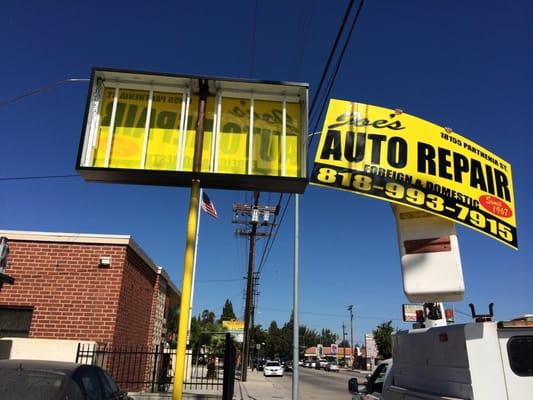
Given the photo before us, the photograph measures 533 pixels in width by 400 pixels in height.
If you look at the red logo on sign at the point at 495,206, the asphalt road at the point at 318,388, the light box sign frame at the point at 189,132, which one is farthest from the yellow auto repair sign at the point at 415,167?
the asphalt road at the point at 318,388

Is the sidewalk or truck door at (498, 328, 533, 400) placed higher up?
truck door at (498, 328, 533, 400)

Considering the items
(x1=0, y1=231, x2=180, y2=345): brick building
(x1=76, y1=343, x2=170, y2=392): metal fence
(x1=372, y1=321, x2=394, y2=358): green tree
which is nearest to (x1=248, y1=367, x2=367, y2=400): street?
(x1=76, y1=343, x2=170, y2=392): metal fence

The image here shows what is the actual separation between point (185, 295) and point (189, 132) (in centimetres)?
232

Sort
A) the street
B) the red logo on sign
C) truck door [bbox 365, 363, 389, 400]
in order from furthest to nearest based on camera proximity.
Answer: the street → truck door [bbox 365, 363, 389, 400] → the red logo on sign

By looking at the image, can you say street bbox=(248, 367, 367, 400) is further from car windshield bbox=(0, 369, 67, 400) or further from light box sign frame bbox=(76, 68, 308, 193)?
car windshield bbox=(0, 369, 67, 400)

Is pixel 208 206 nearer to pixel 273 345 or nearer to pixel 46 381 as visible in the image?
pixel 46 381

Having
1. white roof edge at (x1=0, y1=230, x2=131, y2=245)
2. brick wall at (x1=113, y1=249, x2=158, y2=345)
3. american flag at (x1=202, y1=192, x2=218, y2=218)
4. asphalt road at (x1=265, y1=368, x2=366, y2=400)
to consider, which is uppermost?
american flag at (x1=202, y1=192, x2=218, y2=218)

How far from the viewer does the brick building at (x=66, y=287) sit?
11484mm

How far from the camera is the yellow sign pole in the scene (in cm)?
526

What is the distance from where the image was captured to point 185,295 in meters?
5.29

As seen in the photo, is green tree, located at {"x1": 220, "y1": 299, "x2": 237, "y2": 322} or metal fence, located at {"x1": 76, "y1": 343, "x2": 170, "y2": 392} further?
green tree, located at {"x1": 220, "y1": 299, "x2": 237, "y2": 322}

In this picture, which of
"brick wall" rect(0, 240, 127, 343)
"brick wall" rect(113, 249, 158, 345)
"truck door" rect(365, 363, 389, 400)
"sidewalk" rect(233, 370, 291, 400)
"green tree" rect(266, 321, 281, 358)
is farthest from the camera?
"green tree" rect(266, 321, 281, 358)

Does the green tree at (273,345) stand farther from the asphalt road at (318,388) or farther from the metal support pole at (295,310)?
the metal support pole at (295,310)

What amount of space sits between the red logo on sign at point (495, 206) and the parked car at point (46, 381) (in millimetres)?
5120
